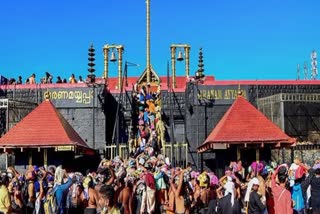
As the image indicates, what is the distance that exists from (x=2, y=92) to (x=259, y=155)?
1181 centimetres

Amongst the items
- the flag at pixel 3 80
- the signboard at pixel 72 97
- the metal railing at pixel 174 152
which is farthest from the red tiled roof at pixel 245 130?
the flag at pixel 3 80

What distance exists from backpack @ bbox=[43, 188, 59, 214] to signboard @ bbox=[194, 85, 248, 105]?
598 inches

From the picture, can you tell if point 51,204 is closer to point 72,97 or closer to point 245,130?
point 245,130

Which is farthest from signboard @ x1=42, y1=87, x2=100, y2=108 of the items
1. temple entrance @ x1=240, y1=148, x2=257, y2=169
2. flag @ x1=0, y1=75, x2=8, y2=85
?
temple entrance @ x1=240, y1=148, x2=257, y2=169

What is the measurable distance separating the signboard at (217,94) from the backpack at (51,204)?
1520 centimetres

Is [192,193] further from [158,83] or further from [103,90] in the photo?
[158,83]

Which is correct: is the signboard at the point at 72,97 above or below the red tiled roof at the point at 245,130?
above

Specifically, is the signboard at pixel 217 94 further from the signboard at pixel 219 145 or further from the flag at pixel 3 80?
the flag at pixel 3 80

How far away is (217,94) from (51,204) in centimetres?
1568

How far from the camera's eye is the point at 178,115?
29.5 metres

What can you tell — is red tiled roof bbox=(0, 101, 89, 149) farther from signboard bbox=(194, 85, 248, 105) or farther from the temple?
signboard bbox=(194, 85, 248, 105)

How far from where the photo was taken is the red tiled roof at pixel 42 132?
24.2 m

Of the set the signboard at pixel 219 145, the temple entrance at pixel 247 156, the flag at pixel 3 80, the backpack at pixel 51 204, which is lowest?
the backpack at pixel 51 204

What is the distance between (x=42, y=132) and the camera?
2475 cm
